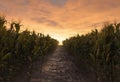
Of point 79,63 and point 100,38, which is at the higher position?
point 100,38

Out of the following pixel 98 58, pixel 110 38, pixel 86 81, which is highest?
pixel 110 38

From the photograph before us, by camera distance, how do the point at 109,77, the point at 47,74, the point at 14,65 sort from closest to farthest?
the point at 109,77 < the point at 14,65 < the point at 47,74

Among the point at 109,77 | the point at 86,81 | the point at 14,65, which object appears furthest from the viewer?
the point at 86,81

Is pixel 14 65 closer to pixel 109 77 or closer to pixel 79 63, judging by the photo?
pixel 109 77

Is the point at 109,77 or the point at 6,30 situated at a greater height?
the point at 6,30

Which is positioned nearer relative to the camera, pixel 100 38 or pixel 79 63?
pixel 100 38

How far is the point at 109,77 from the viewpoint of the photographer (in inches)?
564

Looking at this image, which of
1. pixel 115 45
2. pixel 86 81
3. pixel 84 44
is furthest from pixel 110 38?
pixel 84 44

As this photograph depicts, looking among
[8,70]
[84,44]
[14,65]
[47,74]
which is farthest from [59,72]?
[8,70]

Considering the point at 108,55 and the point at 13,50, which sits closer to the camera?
the point at 108,55

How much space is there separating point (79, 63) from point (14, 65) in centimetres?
777

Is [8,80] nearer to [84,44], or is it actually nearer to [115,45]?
[115,45]

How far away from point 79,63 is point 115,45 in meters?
8.08

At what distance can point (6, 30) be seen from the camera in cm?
1513
